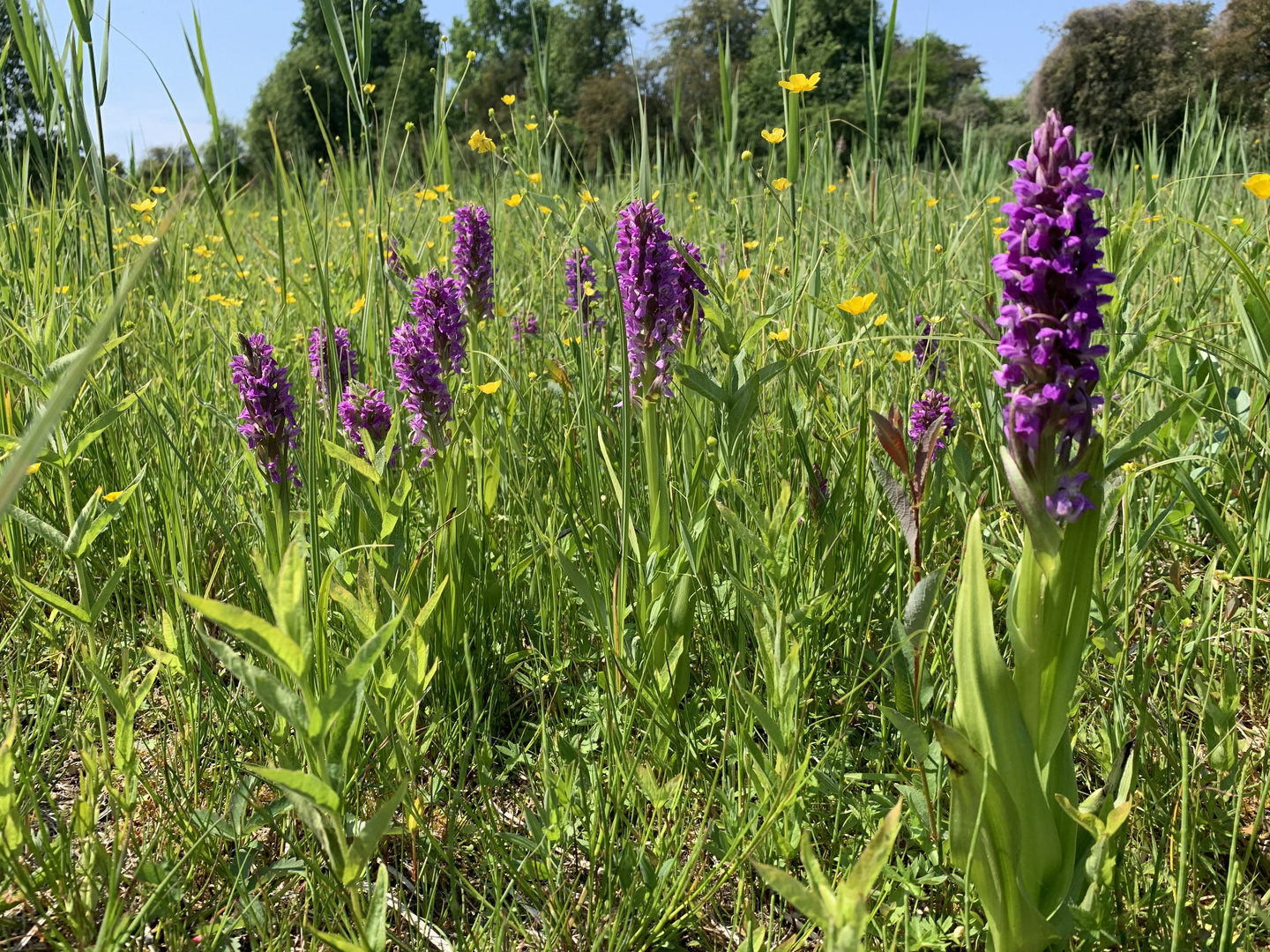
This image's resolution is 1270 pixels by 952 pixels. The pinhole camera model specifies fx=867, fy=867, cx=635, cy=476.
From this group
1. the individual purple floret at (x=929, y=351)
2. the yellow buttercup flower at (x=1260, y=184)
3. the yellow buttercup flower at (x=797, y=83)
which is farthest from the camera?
the individual purple floret at (x=929, y=351)

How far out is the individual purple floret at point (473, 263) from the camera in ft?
8.23

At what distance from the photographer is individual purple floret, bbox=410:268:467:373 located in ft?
6.62

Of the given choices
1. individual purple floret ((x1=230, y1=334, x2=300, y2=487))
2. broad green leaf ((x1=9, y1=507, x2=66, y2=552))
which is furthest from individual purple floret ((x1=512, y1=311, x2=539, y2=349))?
broad green leaf ((x1=9, y1=507, x2=66, y2=552))

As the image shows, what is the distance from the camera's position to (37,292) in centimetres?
249

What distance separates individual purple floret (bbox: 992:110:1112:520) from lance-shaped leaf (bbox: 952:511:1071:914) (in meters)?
0.13

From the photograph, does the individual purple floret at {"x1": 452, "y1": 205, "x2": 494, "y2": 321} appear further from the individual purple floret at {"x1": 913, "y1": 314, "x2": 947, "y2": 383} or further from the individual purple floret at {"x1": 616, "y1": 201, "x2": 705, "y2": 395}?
the individual purple floret at {"x1": 913, "y1": 314, "x2": 947, "y2": 383}

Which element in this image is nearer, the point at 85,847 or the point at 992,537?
the point at 85,847

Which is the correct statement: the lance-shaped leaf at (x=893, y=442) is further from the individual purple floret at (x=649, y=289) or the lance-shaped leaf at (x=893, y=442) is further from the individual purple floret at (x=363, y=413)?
the individual purple floret at (x=363, y=413)

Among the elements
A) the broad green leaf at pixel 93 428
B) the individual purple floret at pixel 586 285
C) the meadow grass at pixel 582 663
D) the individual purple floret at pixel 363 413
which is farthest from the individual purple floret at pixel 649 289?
the broad green leaf at pixel 93 428

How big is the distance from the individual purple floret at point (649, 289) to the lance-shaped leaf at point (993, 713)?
1010 mm

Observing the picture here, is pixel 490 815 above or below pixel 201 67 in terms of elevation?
below

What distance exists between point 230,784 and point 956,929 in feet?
3.47

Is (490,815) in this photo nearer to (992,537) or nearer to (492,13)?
(992,537)

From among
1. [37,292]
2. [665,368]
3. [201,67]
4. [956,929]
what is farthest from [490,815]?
[37,292]
